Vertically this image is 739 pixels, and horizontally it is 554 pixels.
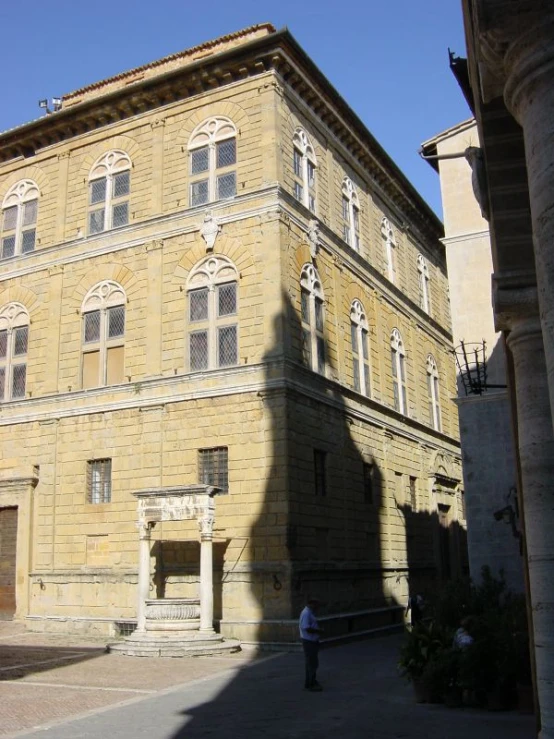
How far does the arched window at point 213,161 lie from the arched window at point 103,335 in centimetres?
424

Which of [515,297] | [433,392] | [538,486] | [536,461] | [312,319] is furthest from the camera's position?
[433,392]

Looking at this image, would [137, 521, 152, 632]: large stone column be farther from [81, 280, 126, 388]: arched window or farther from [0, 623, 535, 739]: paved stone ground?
[81, 280, 126, 388]: arched window

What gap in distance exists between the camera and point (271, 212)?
80.0ft

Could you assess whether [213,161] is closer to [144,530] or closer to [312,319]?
[312,319]

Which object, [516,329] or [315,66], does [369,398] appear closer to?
[315,66]

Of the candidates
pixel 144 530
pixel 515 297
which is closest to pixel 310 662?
pixel 144 530

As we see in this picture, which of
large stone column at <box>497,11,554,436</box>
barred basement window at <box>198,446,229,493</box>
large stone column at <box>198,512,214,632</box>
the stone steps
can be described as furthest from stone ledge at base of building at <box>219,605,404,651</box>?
large stone column at <box>497,11,554,436</box>

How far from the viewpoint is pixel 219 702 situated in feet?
42.7

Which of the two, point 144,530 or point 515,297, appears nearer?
point 515,297

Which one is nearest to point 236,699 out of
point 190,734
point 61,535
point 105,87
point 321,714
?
point 321,714

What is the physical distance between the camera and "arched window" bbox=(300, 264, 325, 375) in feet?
82.1

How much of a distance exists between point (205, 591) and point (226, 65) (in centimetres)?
1676

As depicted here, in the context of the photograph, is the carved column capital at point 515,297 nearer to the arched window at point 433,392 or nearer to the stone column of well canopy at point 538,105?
the stone column of well canopy at point 538,105

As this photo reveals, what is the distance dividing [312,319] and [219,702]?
14563mm
